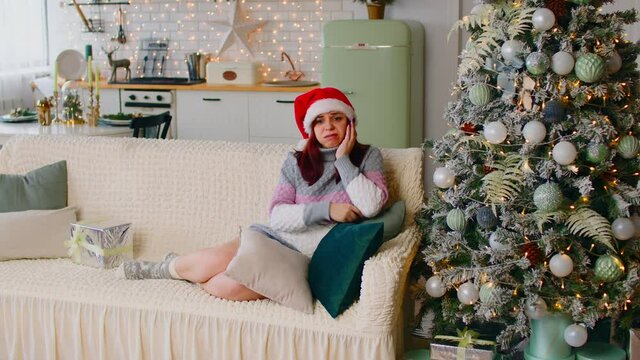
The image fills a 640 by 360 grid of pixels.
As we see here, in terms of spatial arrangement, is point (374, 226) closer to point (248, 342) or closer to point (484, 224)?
point (484, 224)

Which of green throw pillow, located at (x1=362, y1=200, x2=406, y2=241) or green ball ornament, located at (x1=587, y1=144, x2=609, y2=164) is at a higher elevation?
green ball ornament, located at (x1=587, y1=144, x2=609, y2=164)

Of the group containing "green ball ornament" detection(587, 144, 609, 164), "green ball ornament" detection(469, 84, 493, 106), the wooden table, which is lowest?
the wooden table

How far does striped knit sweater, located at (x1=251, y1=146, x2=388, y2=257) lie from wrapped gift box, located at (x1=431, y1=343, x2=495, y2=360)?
1.77ft

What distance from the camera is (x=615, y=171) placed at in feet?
9.61

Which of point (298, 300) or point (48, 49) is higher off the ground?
point (48, 49)

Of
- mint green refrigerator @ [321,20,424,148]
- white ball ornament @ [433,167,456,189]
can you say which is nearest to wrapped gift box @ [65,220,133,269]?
white ball ornament @ [433,167,456,189]

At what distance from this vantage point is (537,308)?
9.59ft

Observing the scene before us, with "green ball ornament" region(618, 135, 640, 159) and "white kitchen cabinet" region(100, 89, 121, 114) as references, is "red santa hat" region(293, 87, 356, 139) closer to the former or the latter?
"green ball ornament" region(618, 135, 640, 159)

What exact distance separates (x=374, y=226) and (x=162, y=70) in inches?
184

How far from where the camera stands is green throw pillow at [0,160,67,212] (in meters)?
3.73

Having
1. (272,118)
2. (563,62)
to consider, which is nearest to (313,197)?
(563,62)

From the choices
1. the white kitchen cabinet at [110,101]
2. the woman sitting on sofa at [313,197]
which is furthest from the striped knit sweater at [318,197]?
the white kitchen cabinet at [110,101]

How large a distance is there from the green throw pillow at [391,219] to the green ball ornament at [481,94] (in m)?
0.52

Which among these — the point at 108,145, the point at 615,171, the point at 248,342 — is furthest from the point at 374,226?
the point at 108,145
